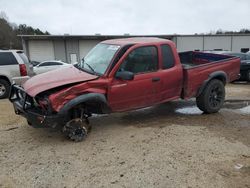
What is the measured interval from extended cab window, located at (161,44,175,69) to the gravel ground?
1.31 meters

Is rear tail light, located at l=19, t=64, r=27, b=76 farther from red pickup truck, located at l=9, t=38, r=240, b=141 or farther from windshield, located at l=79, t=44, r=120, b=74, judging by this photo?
windshield, located at l=79, t=44, r=120, b=74

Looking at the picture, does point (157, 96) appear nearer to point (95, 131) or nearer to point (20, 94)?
point (95, 131)

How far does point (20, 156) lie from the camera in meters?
4.66

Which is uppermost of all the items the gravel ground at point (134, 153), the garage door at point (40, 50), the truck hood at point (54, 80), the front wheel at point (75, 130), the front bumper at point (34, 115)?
the garage door at point (40, 50)

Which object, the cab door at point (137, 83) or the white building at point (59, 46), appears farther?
the white building at point (59, 46)

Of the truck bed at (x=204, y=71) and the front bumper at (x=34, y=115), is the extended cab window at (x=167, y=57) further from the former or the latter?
the front bumper at (x=34, y=115)

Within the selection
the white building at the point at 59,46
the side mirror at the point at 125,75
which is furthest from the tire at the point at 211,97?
the white building at the point at 59,46

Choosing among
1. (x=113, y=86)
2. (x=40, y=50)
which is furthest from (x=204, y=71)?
(x=40, y=50)

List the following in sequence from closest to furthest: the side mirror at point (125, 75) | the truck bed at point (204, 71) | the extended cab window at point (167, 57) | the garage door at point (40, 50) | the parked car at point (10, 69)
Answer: the side mirror at point (125, 75) < the extended cab window at point (167, 57) < the truck bed at point (204, 71) < the parked car at point (10, 69) < the garage door at point (40, 50)

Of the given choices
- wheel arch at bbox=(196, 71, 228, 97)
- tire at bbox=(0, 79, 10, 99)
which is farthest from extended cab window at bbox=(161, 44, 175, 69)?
tire at bbox=(0, 79, 10, 99)

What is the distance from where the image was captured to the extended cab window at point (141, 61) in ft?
18.7

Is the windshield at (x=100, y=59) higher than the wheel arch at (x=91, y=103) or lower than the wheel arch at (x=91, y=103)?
higher

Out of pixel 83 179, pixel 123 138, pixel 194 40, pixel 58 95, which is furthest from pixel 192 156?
pixel 194 40

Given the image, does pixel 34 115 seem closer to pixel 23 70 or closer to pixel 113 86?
pixel 113 86
